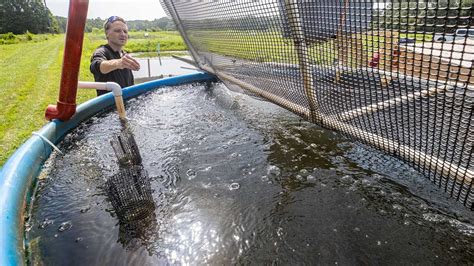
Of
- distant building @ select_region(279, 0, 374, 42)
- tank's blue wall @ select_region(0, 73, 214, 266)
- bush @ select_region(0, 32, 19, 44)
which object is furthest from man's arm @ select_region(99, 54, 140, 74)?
bush @ select_region(0, 32, 19, 44)

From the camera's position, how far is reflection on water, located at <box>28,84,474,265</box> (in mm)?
1835

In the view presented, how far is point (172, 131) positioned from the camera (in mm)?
3549

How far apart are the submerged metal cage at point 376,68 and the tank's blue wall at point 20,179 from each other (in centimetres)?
212

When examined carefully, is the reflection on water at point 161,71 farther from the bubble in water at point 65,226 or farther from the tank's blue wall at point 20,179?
the bubble in water at point 65,226

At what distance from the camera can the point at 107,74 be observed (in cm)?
414

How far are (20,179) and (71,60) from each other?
1.16 m

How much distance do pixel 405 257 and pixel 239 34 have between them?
259 cm

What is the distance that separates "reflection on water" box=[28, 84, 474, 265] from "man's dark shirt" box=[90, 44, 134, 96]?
0.82 meters

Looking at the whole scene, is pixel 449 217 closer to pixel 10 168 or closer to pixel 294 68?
pixel 294 68

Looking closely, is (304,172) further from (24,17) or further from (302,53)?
(24,17)

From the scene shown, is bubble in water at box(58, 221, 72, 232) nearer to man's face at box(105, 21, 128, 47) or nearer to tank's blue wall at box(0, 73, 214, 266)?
tank's blue wall at box(0, 73, 214, 266)

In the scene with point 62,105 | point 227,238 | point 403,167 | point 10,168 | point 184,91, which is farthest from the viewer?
point 184,91

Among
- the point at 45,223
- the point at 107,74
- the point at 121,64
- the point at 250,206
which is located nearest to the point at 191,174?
the point at 250,206

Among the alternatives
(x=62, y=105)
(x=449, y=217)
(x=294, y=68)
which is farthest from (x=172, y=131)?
(x=449, y=217)
